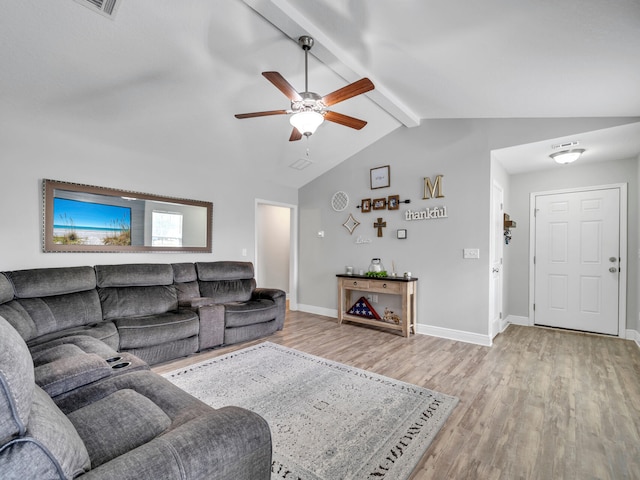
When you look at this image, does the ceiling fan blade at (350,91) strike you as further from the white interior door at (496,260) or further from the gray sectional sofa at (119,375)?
the white interior door at (496,260)

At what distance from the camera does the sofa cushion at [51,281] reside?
2693 millimetres

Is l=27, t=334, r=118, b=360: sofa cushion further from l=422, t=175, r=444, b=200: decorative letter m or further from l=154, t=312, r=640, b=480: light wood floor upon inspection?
l=422, t=175, r=444, b=200: decorative letter m

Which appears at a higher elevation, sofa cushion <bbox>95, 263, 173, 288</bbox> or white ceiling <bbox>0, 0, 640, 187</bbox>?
white ceiling <bbox>0, 0, 640, 187</bbox>

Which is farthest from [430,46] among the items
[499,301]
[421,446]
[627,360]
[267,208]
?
[267,208]

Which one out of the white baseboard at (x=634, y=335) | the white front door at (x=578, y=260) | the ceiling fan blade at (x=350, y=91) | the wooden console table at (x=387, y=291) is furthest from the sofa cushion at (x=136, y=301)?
the white baseboard at (x=634, y=335)

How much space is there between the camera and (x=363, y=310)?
15.4 ft

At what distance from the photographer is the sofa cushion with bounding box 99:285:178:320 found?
3195 mm

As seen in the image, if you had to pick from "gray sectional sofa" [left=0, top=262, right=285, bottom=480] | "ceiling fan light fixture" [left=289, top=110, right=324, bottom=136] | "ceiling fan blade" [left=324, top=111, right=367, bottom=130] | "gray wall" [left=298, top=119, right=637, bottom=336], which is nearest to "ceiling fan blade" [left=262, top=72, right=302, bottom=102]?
"ceiling fan light fixture" [left=289, top=110, right=324, bottom=136]

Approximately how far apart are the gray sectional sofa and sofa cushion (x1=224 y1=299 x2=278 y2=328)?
0.01 metres

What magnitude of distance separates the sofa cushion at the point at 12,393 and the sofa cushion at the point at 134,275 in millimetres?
2827

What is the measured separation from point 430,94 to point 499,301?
9.72 ft

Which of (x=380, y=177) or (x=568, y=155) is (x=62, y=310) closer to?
(x=380, y=177)

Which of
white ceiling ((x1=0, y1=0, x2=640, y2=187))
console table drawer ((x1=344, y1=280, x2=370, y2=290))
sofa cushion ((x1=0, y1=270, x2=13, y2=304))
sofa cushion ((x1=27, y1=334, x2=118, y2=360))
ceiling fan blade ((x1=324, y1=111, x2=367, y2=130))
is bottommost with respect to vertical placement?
sofa cushion ((x1=27, y1=334, x2=118, y2=360))

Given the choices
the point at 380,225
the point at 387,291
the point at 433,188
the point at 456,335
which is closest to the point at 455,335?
the point at 456,335
